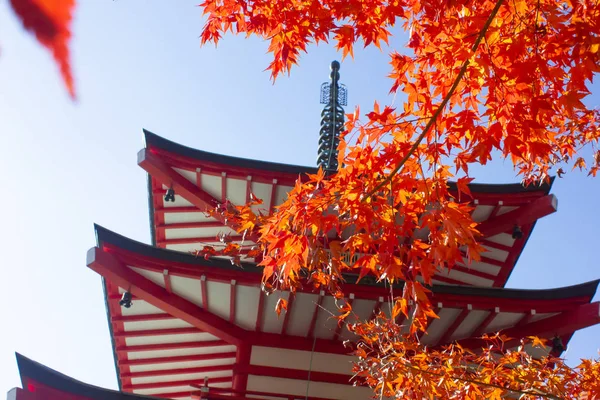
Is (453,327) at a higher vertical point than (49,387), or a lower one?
higher

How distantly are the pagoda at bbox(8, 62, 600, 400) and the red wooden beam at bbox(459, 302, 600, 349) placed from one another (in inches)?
0.6

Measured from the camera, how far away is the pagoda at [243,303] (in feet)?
23.4

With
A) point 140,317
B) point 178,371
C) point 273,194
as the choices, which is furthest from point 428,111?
point 178,371

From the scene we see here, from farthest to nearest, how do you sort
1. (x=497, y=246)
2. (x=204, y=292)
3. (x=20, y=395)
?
(x=497, y=246)
(x=204, y=292)
(x=20, y=395)

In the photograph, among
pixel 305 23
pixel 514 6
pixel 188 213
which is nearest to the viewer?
pixel 514 6

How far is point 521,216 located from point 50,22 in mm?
9142

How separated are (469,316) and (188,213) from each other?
194 inches

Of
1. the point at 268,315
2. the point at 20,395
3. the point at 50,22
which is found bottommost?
the point at 50,22

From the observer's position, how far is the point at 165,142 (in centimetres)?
841

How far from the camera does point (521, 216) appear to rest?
892cm

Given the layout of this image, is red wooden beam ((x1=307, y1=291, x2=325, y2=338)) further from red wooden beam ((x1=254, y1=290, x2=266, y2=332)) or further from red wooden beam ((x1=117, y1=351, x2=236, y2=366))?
red wooden beam ((x1=117, y1=351, x2=236, y2=366))

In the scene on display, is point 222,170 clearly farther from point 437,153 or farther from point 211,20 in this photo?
point 437,153

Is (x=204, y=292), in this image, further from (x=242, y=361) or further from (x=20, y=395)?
(x=20, y=395)

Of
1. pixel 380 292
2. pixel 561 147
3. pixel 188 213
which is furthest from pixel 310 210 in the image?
pixel 188 213
